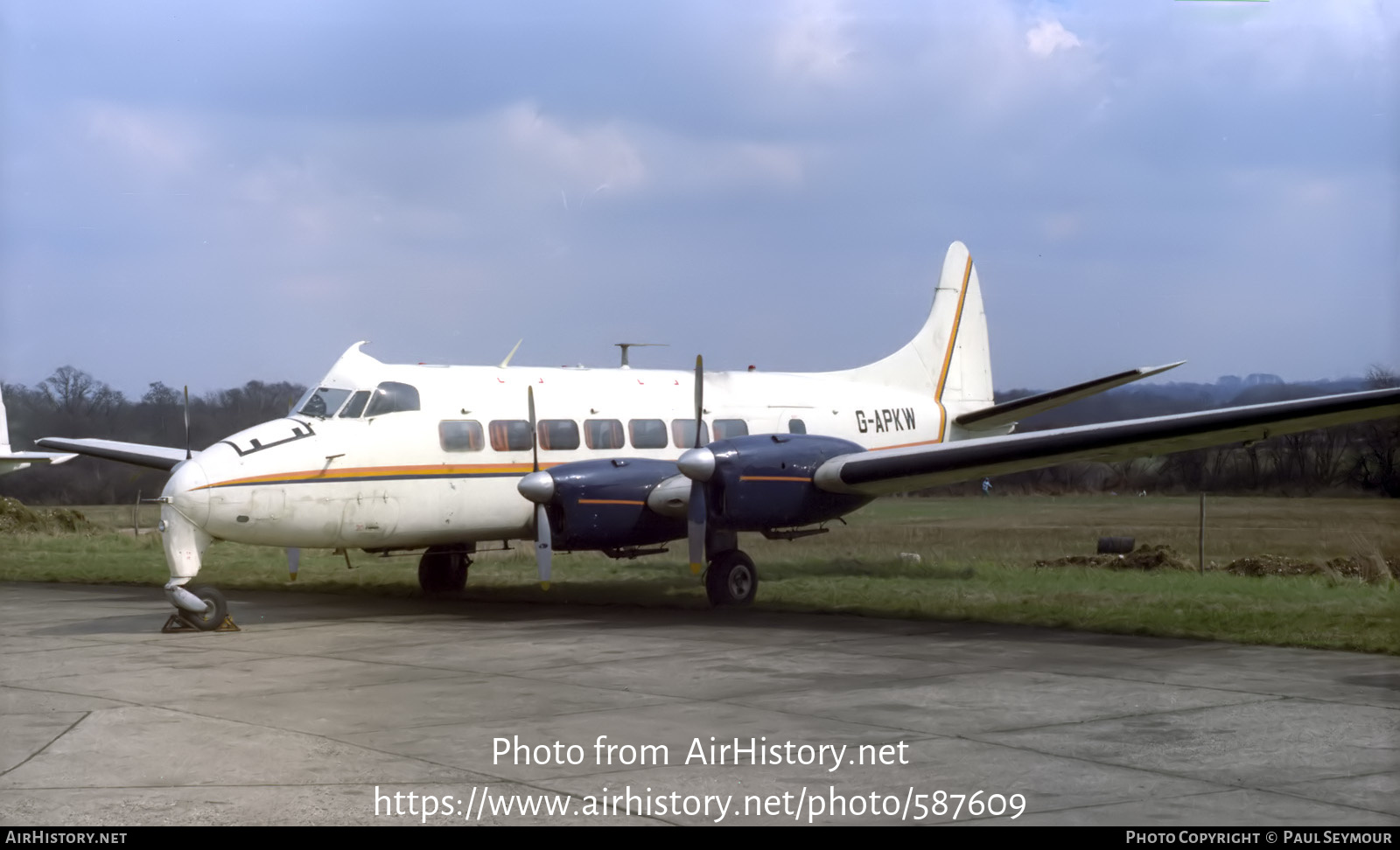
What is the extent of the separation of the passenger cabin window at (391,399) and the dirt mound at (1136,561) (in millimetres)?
9569

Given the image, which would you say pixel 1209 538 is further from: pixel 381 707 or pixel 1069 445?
pixel 381 707

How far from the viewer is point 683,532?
1606 cm

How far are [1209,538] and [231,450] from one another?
16568 millimetres

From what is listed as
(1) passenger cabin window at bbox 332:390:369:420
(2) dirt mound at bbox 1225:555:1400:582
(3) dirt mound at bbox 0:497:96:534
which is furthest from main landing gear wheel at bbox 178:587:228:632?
(3) dirt mound at bbox 0:497:96:534

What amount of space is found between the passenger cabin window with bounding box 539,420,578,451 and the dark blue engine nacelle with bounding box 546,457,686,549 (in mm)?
904

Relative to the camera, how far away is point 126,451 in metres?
20.5

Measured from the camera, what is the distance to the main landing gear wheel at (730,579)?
15969 mm

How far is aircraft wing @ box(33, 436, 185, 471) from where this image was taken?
20.1m

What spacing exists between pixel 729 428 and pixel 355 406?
512 cm

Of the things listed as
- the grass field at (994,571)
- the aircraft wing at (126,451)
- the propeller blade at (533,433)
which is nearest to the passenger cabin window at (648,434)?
the propeller blade at (533,433)

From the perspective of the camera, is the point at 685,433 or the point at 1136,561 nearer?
the point at 685,433

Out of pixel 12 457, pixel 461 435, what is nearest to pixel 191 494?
pixel 461 435

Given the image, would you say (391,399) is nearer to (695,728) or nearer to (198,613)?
(198,613)

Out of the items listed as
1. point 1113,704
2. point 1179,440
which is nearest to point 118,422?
point 1179,440
